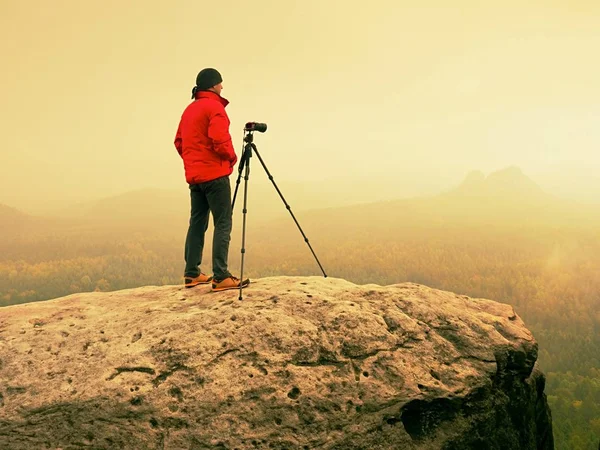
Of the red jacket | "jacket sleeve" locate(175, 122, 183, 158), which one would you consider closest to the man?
the red jacket

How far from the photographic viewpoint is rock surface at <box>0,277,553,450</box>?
5281 millimetres

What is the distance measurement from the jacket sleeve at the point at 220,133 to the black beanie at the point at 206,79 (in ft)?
2.17

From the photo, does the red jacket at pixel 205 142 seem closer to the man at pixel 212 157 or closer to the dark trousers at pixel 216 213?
the man at pixel 212 157

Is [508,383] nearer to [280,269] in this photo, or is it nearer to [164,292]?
[164,292]

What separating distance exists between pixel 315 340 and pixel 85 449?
3661 millimetres

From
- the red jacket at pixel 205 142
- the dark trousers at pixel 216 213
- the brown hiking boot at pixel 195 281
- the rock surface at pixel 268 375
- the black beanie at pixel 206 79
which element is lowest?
the rock surface at pixel 268 375

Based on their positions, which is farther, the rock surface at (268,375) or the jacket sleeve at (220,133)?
the jacket sleeve at (220,133)

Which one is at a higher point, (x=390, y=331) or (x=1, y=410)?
(x=390, y=331)

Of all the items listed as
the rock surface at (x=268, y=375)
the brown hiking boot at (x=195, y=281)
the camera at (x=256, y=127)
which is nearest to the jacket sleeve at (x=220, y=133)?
the camera at (x=256, y=127)

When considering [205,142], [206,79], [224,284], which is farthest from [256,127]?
[224,284]

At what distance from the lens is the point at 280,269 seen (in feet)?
355

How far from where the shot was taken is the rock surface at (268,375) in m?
5.28

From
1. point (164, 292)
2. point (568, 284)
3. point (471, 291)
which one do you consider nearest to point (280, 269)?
point (471, 291)

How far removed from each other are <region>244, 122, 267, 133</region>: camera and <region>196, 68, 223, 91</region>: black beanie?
1.10 meters
